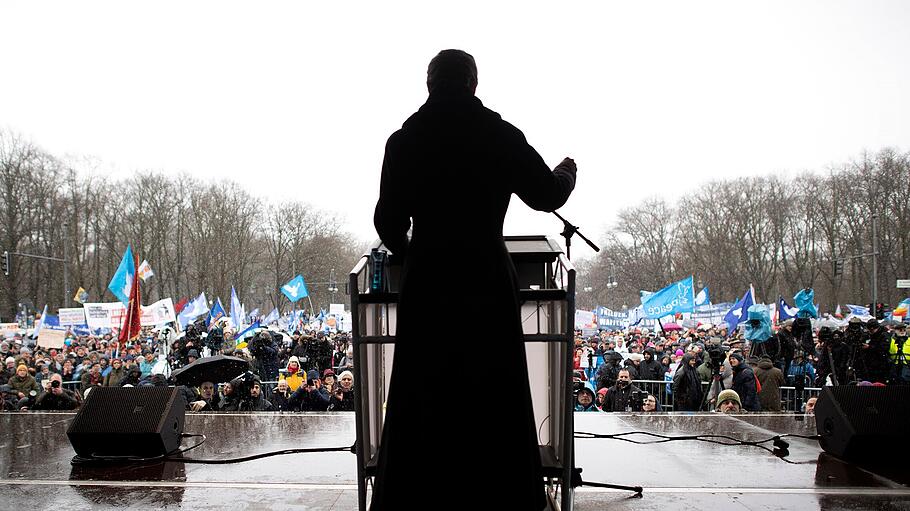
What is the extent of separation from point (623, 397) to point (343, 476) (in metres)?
7.72

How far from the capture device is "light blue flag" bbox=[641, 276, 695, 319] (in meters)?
24.9

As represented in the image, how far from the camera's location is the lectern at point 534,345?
339cm

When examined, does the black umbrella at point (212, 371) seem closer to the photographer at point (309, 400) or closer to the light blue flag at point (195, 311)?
the photographer at point (309, 400)

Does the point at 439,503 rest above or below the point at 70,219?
below

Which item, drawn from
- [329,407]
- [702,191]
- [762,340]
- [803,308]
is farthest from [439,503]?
[702,191]

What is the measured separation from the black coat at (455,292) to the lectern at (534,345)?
173 millimetres

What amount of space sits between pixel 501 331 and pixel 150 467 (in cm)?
373

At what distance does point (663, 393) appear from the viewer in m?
15.0

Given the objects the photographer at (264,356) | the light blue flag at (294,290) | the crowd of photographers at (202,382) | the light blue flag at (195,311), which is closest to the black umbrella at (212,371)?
the crowd of photographers at (202,382)

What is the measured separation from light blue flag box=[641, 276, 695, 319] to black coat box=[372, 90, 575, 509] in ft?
75.2

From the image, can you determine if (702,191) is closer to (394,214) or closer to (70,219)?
(70,219)

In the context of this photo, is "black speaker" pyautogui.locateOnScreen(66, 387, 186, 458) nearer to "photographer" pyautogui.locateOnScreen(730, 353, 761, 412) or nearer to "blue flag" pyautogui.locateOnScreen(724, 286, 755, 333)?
"photographer" pyautogui.locateOnScreen(730, 353, 761, 412)

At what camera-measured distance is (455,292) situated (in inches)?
119

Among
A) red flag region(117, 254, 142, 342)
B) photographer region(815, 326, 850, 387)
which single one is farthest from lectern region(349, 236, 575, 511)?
red flag region(117, 254, 142, 342)
